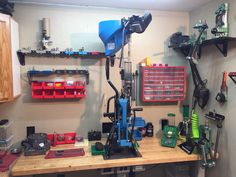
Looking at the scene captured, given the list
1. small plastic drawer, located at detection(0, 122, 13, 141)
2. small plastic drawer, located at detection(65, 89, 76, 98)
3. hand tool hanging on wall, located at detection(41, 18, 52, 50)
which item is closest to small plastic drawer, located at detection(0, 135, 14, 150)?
small plastic drawer, located at detection(0, 122, 13, 141)

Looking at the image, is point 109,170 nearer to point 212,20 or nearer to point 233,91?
point 233,91

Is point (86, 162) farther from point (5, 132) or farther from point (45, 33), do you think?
point (45, 33)

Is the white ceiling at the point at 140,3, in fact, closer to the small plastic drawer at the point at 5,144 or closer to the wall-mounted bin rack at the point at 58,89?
the wall-mounted bin rack at the point at 58,89

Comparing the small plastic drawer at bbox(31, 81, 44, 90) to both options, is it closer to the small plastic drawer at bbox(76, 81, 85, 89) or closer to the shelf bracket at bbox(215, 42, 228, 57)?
the small plastic drawer at bbox(76, 81, 85, 89)

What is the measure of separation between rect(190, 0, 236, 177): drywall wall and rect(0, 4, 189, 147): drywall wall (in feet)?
1.49

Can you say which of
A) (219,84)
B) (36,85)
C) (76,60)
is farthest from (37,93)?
(219,84)

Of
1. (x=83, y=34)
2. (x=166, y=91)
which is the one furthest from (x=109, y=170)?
(x=83, y=34)

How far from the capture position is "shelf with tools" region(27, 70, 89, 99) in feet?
7.38

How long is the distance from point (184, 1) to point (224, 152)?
1.64 m

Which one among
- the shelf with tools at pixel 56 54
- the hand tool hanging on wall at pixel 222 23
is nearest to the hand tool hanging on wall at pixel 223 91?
the hand tool hanging on wall at pixel 222 23

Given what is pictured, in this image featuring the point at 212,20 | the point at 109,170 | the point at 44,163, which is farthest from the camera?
the point at 212,20

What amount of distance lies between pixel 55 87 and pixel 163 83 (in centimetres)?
127

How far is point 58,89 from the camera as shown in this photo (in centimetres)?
230

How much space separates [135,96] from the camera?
256cm
